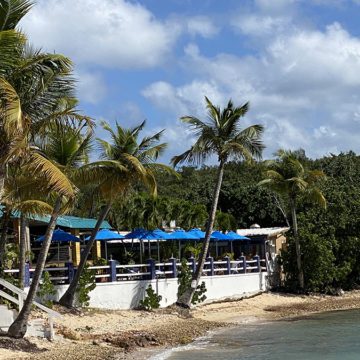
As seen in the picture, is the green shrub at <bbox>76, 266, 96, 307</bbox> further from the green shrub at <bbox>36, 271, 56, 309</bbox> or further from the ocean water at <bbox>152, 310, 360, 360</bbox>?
the ocean water at <bbox>152, 310, 360, 360</bbox>

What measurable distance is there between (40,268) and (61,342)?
2.35m

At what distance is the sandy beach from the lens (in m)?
16.7

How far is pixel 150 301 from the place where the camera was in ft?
82.3

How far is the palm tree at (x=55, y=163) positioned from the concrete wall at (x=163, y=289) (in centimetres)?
569

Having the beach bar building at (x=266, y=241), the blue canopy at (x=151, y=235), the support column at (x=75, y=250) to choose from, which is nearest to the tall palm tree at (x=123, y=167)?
the blue canopy at (x=151, y=235)

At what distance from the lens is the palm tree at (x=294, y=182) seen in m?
33.1

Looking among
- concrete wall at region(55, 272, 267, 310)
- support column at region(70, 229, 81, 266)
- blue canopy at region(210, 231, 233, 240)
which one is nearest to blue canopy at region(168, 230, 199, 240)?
blue canopy at region(210, 231, 233, 240)

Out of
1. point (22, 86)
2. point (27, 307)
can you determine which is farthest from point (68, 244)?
point (22, 86)

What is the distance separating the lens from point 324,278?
33312 mm

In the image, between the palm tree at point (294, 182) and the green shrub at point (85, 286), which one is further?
the palm tree at point (294, 182)

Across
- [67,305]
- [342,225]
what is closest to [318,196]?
[342,225]

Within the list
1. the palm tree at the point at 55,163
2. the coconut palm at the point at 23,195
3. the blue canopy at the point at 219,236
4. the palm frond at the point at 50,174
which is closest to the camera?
the palm frond at the point at 50,174

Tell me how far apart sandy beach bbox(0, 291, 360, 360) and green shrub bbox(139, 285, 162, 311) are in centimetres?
37

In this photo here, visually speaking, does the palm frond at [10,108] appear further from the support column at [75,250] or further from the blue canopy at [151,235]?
the support column at [75,250]
